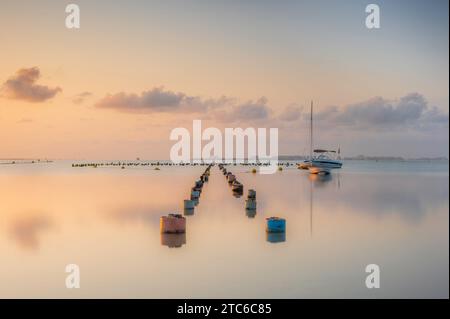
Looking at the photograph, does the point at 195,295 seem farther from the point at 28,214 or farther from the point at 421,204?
the point at 421,204

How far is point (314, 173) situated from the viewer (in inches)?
3302

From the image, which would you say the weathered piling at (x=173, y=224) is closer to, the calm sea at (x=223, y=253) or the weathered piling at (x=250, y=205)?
the calm sea at (x=223, y=253)

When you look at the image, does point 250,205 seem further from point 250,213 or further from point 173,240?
point 173,240

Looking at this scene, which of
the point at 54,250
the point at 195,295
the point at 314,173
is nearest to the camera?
the point at 195,295

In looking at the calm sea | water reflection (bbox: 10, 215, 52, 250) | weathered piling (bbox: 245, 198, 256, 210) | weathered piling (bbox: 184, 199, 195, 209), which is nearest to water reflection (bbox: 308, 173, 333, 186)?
the calm sea

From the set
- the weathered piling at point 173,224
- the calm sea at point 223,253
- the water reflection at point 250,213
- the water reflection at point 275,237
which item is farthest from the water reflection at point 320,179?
the weathered piling at point 173,224

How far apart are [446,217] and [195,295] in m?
19.8

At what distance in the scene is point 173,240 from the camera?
1800 cm

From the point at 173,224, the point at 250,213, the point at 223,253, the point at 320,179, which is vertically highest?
the point at 173,224

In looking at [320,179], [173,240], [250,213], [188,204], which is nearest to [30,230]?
[173,240]

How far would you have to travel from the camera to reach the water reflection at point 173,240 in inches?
683

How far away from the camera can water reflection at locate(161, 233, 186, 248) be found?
17.3 metres
